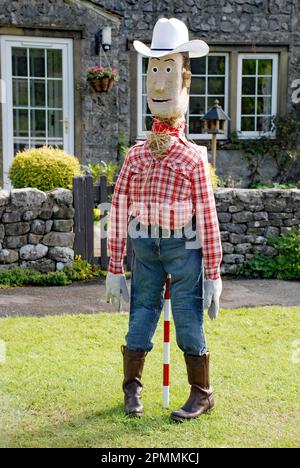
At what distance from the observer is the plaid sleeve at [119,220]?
392 cm

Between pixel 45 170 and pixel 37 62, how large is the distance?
3.85 metres

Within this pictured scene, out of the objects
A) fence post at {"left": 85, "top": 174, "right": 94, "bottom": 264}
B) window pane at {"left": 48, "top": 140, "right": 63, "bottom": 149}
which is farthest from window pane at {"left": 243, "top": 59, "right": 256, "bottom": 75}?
fence post at {"left": 85, "top": 174, "right": 94, "bottom": 264}

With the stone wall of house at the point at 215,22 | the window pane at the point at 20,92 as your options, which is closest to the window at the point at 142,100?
the stone wall of house at the point at 215,22

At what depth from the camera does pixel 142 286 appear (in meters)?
3.89

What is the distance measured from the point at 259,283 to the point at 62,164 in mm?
2632

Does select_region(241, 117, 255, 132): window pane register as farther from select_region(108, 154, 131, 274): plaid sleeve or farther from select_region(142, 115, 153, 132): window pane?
select_region(108, 154, 131, 274): plaid sleeve

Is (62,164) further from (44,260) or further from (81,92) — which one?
(81,92)

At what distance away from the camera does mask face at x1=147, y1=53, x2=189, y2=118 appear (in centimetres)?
383

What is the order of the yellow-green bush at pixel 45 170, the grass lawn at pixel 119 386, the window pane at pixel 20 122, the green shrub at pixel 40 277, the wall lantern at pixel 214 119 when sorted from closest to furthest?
the grass lawn at pixel 119 386 → the green shrub at pixel 40 277 → the yellow-green bush at pixel 45 170 → the wall lantern at pixel 214 119 → the window pane at pixel 20 122

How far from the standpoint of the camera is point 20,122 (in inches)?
451

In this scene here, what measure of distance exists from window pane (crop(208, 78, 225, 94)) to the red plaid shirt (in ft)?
31.3

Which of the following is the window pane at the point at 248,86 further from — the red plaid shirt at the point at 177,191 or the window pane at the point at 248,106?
the red plaid shirt at the point at 177,191

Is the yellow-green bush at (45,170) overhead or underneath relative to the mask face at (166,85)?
underneath

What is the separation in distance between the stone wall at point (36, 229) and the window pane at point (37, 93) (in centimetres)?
459
